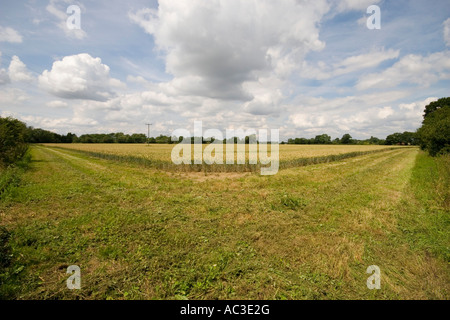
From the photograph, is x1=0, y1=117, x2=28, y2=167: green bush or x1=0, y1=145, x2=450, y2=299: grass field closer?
x1=0, y1=145, x2=450, y2=299: grass field

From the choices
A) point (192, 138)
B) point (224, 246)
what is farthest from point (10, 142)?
point (192, 138)

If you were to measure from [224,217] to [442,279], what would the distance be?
597cm

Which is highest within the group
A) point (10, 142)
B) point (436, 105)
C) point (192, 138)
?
point (436, 105)

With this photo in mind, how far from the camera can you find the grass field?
3.79 metres

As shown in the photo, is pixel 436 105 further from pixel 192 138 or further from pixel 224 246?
pixel 224 246

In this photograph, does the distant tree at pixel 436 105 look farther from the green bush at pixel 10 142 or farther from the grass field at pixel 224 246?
the green bush at pixel 10 142

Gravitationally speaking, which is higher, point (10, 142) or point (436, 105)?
point (436, 105)

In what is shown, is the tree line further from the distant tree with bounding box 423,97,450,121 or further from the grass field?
the grass field

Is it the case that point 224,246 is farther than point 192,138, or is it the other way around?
point 192,138

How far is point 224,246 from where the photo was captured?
5.36 metres

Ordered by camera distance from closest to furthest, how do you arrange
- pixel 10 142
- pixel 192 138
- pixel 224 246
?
pixel 224 246
pixel 10 142
pixel 192 138

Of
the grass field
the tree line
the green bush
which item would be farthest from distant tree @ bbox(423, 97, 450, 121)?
the green bush

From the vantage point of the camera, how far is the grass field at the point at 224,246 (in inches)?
149

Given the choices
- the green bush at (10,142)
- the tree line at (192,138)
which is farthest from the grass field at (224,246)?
the tree line at (192,138)
